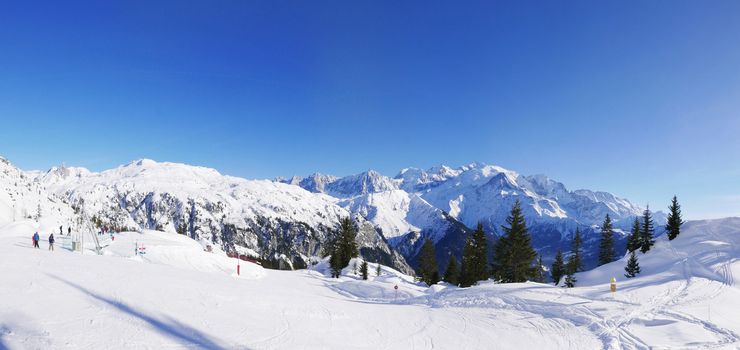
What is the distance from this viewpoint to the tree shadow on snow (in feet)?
35.6

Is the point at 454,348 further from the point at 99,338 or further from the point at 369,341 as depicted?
the point at 99,338

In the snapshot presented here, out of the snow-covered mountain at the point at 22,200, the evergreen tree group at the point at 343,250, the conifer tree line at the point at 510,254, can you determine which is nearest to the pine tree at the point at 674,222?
the conifer tree line at the point at 510,254

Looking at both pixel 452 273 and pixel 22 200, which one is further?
pixel 22 200

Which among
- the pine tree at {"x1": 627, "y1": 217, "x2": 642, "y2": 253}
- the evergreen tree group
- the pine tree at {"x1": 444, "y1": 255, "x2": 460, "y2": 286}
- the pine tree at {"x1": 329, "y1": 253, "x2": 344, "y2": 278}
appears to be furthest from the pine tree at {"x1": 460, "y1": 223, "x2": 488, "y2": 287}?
the pine tree at {"x1": 627, "y1": 217, "x2": 642, "y2": 253}

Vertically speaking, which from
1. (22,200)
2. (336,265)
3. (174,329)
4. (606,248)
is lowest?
(336,265)

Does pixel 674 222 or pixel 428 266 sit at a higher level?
pixel 674 222

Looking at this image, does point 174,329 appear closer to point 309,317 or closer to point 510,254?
point 309,317

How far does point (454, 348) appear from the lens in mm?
13031

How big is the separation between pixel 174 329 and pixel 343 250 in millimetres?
52919

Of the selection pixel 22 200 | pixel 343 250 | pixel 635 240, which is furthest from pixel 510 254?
pixel 22 200

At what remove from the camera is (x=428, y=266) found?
71.7m

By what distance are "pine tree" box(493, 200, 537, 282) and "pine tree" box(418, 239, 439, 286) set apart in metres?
25.4

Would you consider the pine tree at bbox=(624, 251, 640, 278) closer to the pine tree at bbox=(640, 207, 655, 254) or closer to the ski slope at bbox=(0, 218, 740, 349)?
the pine tree at bbox=(640, 207, 655, 254)

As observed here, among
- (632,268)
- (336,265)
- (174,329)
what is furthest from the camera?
(336,265)
